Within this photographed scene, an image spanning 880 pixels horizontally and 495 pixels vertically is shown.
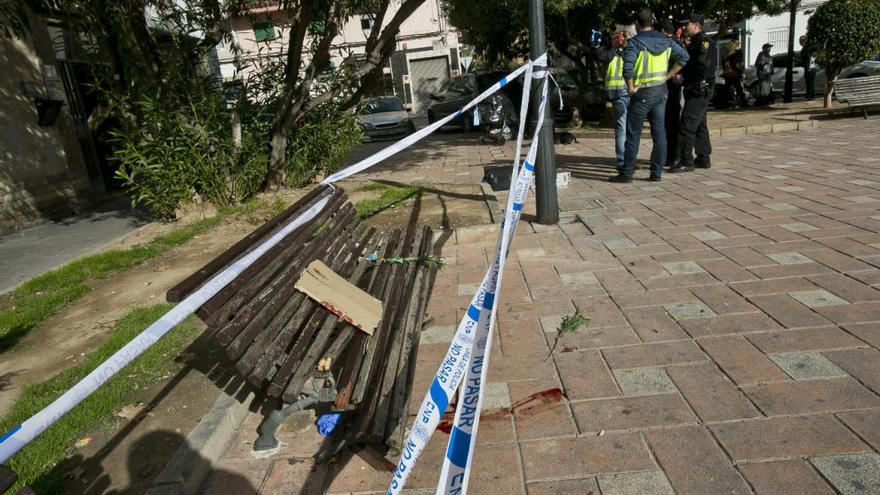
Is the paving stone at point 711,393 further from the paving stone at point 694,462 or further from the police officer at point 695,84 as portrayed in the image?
the police officer at point 695,84

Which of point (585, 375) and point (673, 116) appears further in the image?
point (673, 116)

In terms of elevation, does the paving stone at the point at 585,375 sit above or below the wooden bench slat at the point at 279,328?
below

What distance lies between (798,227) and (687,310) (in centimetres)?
210

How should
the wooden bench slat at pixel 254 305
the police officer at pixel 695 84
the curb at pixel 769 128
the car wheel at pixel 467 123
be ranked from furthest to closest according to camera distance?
the car wheel at pixel 467 123 < the curb at pixel 769 128 < the police officer at pixel 695 84 < the wooden bench slat at pixel 254 305

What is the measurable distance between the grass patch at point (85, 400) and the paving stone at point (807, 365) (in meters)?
3.32

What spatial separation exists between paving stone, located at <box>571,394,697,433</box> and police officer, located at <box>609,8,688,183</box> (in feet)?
17.1

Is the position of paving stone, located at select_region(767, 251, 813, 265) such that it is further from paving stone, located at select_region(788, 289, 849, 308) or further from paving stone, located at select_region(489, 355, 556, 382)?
paving stone, located at select_region(489, 355, 556, 382)

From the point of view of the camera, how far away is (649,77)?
719cm

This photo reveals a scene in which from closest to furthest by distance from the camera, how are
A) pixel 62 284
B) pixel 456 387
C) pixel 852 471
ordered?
pixel 456 387, pixel 852 471, pixel 62 284

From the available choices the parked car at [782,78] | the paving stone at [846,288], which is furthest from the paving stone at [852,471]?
the parked car at [782,78]

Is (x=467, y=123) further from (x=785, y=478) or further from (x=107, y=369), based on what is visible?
(x=107, y=369)

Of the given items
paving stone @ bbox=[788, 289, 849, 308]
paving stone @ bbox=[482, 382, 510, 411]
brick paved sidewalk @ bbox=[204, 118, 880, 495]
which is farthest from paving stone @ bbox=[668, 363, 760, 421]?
paving stone @ bbox=[788, 289, 849, 308]

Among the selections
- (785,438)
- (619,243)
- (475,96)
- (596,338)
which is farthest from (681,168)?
(475,96)

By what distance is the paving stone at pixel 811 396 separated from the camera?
2609mm
